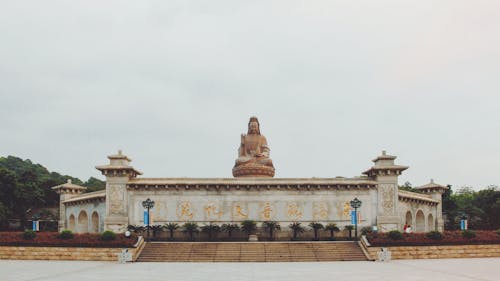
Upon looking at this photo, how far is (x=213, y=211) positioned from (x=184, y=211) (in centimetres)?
200

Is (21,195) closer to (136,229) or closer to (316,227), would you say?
(136,229)

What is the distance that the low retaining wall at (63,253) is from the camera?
28.5m

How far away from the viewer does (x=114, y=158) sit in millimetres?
36406

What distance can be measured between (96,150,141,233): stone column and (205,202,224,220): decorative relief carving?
17.8 ft

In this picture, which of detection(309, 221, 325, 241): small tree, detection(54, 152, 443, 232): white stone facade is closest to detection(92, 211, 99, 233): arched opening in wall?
detection(54, 152, 443, 232): white stone facade

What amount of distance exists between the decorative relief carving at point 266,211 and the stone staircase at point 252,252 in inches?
225

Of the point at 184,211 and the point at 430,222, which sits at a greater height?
the point at 184,211

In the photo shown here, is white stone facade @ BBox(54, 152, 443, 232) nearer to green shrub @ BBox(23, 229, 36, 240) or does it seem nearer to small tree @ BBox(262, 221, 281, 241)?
small tree @ BBox(262, 221, 281, 241)

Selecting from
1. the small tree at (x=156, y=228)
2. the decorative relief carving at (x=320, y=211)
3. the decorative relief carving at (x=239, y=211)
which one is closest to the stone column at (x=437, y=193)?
the decorative relief carving at (x=320, y=211)

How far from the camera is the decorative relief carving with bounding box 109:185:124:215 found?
118 ft

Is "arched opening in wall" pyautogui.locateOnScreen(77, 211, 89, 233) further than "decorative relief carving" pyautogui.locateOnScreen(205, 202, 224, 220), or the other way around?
"arched opening in wall" pyautogui.locateOnScreen(77, 211, 89, 233)

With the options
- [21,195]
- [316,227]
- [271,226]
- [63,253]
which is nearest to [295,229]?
[316,227]

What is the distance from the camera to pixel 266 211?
3647 cm

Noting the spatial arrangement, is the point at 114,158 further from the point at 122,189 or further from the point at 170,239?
the point at 170,239
